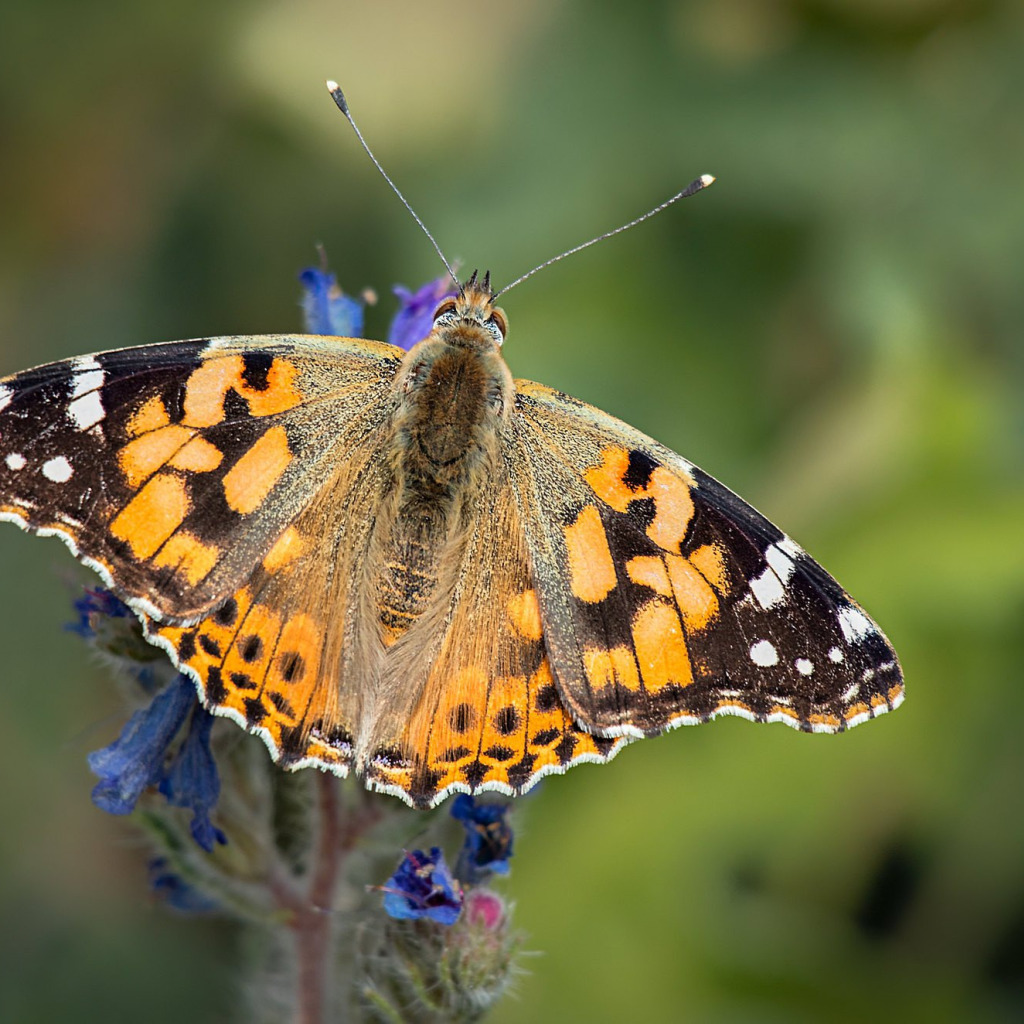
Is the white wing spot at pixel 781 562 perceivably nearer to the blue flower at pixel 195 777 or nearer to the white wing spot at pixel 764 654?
the white wing spot at pixel 764 654

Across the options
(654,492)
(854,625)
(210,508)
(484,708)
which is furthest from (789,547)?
(210,508)

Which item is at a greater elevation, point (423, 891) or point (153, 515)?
point (153, 515)

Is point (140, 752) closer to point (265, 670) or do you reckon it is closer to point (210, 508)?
point (265, 670)

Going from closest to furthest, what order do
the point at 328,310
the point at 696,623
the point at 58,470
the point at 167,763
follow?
the point at 58,470 → the point at 696,623 → the point at 167,763 → the point at 328,310

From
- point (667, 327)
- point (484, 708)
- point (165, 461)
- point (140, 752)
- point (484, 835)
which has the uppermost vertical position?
point (667, 327)

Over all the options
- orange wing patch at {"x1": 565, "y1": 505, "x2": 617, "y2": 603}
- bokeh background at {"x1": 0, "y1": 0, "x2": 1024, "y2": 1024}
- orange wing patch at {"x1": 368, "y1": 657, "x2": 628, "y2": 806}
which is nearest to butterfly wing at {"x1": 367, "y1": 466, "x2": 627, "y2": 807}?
orange wing patch at {"x1": 368, "y1": 657, "x2": 628, "y2": 806}

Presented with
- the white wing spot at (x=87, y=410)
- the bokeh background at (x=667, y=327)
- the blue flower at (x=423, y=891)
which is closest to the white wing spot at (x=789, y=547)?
the blue flower at (x=423, y=891)

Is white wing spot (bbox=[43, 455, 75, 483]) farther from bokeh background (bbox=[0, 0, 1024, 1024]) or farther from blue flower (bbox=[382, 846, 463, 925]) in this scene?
bokeh background (bbox=[0, 0, 1024, 1024])
